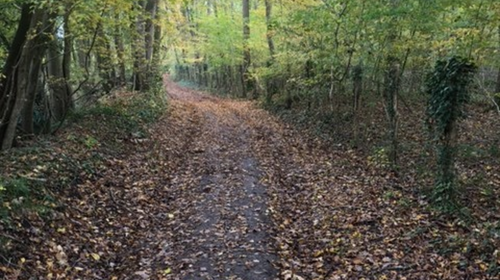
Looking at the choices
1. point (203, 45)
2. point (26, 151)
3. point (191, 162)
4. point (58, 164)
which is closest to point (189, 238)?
point (58, 164)

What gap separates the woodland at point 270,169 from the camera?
603 centimetres

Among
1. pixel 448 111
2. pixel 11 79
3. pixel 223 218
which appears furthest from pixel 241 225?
pixel 11 79

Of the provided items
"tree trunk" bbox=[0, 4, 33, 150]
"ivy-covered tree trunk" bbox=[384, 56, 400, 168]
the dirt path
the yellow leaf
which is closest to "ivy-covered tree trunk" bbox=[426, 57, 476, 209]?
"ivy-covered tree trunk" bbox=[384, 56, 400, 168]

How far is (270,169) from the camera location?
1089 centimetres

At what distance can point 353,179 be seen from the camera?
967 cm

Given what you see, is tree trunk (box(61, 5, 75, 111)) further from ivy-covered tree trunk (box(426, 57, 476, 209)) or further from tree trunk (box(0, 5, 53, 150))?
ivy-covered tree trunk (box(426, 57, 476, 209))

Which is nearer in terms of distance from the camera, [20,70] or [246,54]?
[20,70]

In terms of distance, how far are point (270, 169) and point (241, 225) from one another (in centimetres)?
369

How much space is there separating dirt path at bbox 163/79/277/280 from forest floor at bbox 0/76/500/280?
0.09 ft

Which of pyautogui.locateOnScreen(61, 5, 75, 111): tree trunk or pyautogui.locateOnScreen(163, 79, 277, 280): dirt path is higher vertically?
pyautogui.locateOnScreen(61, 5, 75, 111): tree trunk

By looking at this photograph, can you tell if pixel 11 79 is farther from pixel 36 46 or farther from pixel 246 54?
pixel 246 54

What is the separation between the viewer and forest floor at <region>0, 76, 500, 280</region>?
5.76 meters


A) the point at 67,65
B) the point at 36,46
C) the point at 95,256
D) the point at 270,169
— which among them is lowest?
the point at 95,256

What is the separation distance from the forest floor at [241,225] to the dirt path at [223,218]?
3cm
